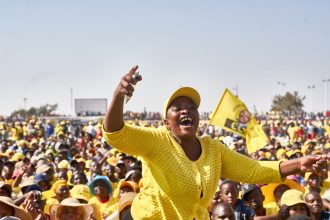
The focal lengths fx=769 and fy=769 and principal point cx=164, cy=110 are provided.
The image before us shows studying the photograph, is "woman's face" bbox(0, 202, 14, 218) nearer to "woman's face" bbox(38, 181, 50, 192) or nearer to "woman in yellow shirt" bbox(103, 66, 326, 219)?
"woman in yellow shirt" bbox(103, 66, 326, 219)

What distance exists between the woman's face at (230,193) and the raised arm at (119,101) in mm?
3466

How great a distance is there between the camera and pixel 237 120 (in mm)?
15391

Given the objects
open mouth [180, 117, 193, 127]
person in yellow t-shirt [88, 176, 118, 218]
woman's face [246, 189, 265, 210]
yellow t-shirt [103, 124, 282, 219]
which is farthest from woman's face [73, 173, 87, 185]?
open mouth [180, 117, 193, 127]

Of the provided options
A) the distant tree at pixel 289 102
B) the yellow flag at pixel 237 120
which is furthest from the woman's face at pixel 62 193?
the distant tree at pixel 289 102

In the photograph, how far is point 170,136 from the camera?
4.46m

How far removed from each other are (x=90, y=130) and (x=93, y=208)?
66.3 feet

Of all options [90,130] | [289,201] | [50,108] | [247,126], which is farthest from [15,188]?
[50,108]

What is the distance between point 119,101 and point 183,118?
58cm

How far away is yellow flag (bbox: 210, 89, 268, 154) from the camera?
593 inches

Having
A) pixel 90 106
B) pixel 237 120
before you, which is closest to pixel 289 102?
pixel 90 106

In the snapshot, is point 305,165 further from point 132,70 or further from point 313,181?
point 313,181

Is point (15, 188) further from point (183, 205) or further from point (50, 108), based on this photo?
point (50, 108)

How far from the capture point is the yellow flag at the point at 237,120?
593 inches

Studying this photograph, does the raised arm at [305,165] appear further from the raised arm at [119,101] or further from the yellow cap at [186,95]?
the raised arm at [119,101]
